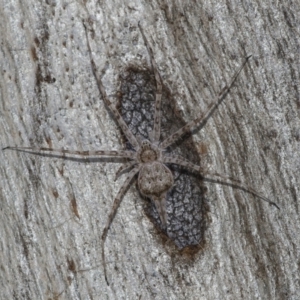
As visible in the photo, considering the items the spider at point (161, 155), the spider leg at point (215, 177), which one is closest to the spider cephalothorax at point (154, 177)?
the spider at point (161, 155)

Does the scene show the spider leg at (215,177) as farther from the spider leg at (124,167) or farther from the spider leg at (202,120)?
the spider leg at (124,167)

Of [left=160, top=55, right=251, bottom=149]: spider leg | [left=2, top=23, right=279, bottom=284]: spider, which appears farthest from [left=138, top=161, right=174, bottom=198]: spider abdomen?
[left=160, top=55, right=251, bottom=149]: spider leg

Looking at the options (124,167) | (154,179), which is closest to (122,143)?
(124,167)

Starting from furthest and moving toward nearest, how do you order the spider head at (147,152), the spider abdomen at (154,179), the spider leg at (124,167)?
the spider head at (147,152) → the spider leg at (124,167) → the spider abdomen at (154,179)

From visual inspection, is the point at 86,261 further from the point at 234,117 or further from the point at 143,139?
the point at 234,117

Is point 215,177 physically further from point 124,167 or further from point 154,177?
point 124,167
